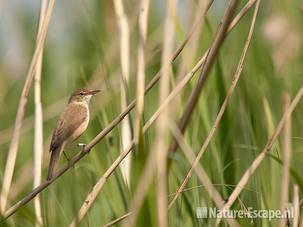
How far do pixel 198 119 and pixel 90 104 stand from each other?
4.08ft

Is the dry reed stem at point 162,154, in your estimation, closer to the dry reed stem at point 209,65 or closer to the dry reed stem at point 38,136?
the dry reed stem at point 209,65

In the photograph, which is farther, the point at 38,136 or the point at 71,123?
the point at 71,123

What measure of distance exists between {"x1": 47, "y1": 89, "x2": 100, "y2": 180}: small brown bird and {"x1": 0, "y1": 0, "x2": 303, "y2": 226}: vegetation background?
0.07 meters

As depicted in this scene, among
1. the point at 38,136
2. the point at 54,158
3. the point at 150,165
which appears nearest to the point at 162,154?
the point at 150,165

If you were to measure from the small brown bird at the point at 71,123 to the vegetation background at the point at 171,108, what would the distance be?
7 centimetres

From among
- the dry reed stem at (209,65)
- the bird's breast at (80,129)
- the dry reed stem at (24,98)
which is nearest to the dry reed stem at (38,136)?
the dry reed stem at (24,98)

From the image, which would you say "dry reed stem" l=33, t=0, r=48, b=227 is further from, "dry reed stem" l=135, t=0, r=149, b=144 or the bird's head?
the bird's head

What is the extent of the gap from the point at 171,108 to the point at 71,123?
1.66m

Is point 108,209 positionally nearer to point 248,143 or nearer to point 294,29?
point 248,143

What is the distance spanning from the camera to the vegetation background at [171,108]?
2.45 meters
